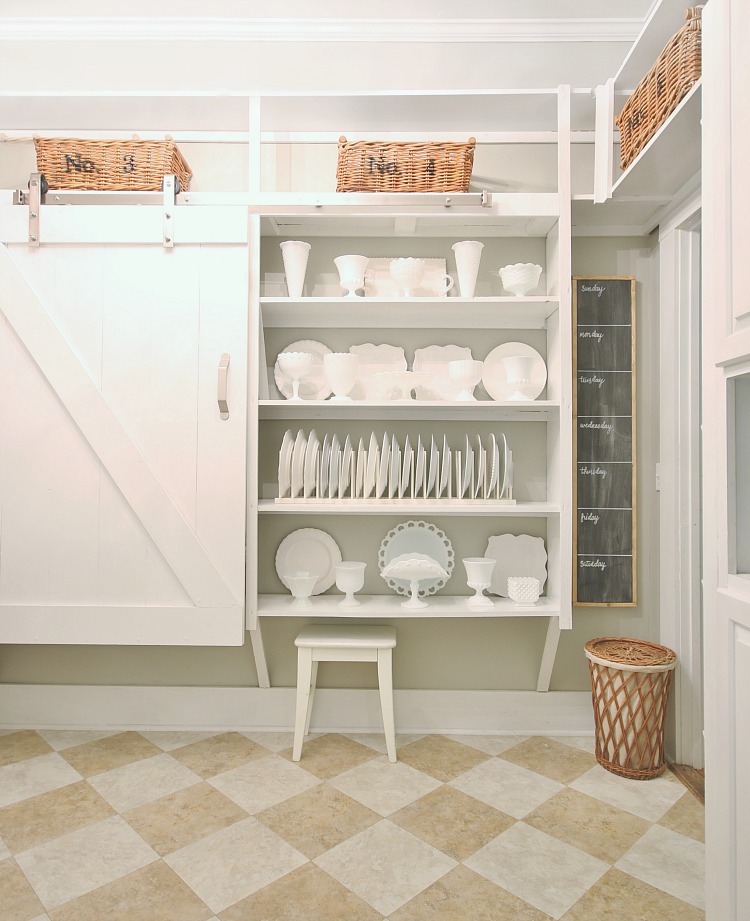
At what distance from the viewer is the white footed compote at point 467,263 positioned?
2.39 metres

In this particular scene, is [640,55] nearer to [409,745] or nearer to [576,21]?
[576,21]

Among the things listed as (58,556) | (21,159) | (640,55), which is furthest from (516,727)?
(21,159)

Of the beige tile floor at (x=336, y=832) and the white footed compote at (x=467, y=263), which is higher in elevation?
the white footed compote at (x=467, y=263)

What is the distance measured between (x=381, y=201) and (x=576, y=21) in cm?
105

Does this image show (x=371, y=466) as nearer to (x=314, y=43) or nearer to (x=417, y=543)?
(x=417, y=543)

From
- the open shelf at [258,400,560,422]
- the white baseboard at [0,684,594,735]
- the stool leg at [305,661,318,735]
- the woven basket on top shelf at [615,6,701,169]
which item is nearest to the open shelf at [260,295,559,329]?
the open shelf at [258,400,560,422]

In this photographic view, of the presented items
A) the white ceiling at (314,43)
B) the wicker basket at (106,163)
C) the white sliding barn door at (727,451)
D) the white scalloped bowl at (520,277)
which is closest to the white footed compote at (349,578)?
the white scalloped bowl at (520,277)

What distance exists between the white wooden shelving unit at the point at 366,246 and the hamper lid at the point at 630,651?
17 cm

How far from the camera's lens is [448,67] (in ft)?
8.53

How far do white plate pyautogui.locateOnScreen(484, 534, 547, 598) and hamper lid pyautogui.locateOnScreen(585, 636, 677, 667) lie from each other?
316 millimetres

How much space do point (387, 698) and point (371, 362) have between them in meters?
1.29

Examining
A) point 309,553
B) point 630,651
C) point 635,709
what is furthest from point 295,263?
point 635,709

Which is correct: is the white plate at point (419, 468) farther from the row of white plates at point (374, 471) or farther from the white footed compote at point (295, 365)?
the white footed compote at point (295, 365)

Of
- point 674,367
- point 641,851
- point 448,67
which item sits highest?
point 448,67
